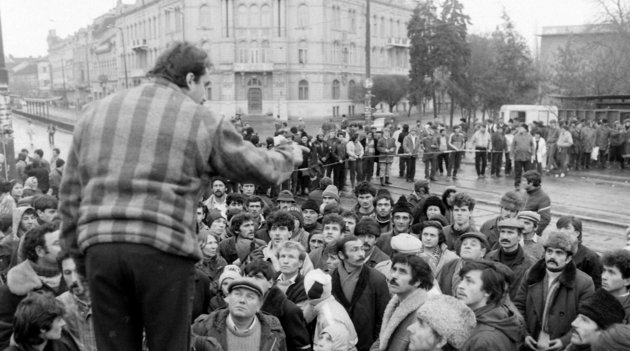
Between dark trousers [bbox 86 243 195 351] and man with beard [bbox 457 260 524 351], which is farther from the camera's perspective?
man with beard [bbox 457 260 524 351]

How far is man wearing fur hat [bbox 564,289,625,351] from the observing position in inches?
171

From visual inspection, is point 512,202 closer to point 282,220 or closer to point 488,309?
point 282,220

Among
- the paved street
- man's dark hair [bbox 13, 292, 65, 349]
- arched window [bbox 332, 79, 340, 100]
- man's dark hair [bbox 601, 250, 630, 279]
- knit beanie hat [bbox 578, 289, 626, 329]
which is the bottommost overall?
the paved street

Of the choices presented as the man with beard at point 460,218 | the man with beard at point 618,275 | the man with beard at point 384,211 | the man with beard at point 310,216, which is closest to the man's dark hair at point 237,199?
the man with beard at point 310,216

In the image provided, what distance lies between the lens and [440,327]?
4.00 metres

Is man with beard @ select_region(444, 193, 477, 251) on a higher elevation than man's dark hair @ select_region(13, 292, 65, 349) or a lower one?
lower

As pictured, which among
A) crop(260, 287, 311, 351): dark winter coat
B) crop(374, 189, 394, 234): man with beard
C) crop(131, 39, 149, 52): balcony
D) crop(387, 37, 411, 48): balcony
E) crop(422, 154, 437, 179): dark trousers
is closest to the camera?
crop(260, 287, 311, 351): dark winter coat

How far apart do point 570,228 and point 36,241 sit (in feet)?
18.3

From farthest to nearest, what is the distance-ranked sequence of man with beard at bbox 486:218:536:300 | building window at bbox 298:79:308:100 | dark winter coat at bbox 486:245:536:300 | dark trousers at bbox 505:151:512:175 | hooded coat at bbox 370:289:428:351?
building window at bbox 298:79:308:100 < dark trousers at bbox 505:151:512:175 < man with beard at bbox 486:218:536:300 < dark winter coat at bbox 486:245:536:300 < hooded coat at bbox 370:289:428:351

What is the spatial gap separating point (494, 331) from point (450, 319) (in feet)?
1.42

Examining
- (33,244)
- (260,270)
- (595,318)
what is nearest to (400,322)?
(260,270)

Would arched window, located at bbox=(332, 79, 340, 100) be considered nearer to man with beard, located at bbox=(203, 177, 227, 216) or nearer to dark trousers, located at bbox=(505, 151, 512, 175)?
dark trousers, located at bbox=(505, 151, 512, 175)

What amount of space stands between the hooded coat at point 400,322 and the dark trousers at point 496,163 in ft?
57.0

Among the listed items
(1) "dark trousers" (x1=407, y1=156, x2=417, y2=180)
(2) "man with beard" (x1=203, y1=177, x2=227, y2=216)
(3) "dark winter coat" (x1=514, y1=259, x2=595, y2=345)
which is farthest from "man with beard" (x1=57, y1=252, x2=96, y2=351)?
(1) "dark trousers" (x1=407, y1=156, x2=417, y2=180)
